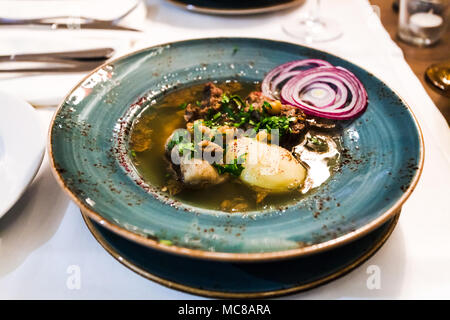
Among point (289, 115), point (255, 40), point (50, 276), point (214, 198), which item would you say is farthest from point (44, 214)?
point (255, 40)

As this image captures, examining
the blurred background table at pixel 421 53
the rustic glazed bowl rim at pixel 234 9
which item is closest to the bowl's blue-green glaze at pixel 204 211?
the blurred background table at pixel 421 53

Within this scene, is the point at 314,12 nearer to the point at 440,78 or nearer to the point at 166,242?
the point at 440,78

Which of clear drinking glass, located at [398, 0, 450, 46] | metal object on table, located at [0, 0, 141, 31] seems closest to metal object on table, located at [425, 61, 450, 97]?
clear drinking glass, located at [398, 0, 450, 46]

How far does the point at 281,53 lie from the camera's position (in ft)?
7.08

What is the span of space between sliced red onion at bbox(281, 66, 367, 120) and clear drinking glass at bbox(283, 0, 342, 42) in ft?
2.38

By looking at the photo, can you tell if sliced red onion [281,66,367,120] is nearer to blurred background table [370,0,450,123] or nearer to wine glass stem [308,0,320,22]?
Result: blurred background table [370,0,450,123]

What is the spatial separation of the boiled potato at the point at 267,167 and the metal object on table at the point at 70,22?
1.35m

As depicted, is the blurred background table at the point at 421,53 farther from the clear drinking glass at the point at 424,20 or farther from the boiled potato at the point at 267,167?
the boiled potato at the point at 267,167

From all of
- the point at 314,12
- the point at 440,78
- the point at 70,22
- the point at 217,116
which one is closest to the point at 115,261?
the point at 217,116

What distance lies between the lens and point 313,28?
274 centimetres

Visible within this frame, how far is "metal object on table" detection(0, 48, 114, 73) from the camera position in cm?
218

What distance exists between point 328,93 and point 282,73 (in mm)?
252
